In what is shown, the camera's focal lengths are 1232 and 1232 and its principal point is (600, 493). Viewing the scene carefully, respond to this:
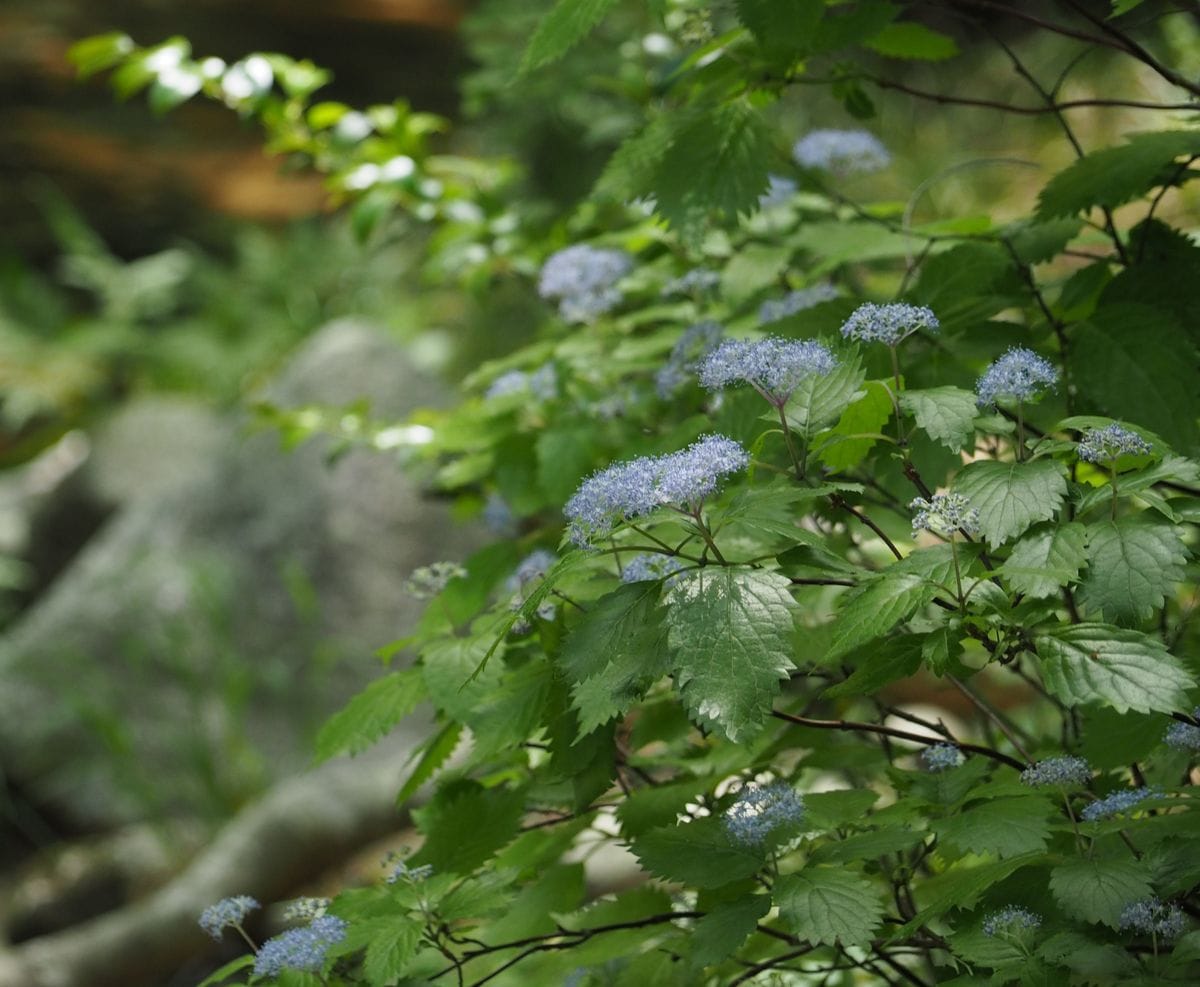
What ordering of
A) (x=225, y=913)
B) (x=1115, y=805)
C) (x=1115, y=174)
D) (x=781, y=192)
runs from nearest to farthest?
(x=1115, y=805) → (x=225, y=913) → (x=1115, y=174) → (x=781, y=192)

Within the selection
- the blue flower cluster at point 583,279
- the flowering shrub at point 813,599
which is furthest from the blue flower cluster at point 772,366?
the blue flower cluster at point 583,279

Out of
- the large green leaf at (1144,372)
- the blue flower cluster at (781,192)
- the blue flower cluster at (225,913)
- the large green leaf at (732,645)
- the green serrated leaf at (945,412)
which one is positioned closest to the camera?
the large green leaf at (732,645)

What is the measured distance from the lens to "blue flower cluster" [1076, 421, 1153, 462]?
0.96m

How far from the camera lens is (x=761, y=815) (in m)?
1.03

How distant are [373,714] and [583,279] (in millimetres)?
786

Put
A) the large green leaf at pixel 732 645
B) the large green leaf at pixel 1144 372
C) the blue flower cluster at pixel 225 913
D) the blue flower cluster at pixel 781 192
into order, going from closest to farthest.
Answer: the large green leaf at pixel 732 645 → the blue flower cluster at pixel 225 913 → the large green leaf at pixel 1144 372 → the blue flower cluster at pixel 781 192

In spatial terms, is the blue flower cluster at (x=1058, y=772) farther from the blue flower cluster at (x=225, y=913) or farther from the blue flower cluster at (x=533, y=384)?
the blue flower cluster at (x=533, y=384)

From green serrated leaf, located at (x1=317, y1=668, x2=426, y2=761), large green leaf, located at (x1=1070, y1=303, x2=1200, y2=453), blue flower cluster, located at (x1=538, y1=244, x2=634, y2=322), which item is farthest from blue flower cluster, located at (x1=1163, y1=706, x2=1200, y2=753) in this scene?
blue flower cluster, located at (x1=538, y1=244, x2=634, y2=322)

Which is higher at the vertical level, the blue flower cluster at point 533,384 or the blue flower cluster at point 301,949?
the blue flower cluster at point 533,384

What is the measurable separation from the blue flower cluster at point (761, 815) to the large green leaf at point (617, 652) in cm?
15

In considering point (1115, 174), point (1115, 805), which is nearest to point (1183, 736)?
point (1115, 805)

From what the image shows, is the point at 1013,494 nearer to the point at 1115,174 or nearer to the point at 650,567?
the point at 650,567

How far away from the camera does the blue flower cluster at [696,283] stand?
1.75 m

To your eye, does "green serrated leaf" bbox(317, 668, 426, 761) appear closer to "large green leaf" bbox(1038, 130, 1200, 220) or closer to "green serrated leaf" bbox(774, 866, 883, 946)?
"green serrated leaf" bbox(774, 866, 883, 946)
